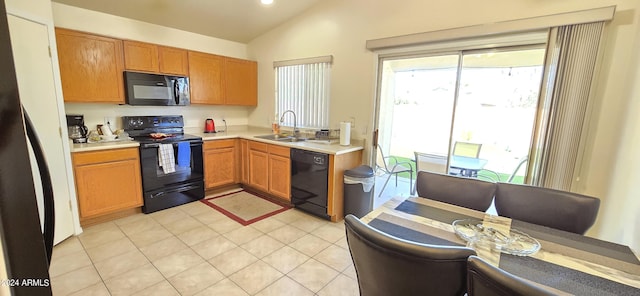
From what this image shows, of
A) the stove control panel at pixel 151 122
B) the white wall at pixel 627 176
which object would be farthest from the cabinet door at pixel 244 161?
the white wall at pixel 627 176

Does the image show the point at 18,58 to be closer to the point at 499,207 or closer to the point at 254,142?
the point at 254,142

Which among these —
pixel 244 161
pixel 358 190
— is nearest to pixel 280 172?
pixel 244 161

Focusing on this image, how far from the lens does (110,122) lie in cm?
345

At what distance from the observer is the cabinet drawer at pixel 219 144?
12.5 feet

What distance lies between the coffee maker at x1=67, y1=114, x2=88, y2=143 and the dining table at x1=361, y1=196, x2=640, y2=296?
3.37 m

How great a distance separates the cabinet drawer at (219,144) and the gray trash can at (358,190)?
1.89 m

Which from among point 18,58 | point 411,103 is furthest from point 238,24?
point 411,103

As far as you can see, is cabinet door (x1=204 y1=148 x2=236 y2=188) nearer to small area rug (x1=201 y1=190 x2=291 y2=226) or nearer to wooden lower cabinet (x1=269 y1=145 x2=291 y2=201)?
small area rug (x1=201 y1=190 x2=291 y2=226)

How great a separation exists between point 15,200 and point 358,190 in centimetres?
281

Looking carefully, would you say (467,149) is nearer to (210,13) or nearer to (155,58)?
(210,13)

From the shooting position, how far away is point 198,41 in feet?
13.6

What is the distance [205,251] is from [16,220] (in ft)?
7.26

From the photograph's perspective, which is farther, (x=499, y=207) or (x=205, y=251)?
(x=205, y=251)

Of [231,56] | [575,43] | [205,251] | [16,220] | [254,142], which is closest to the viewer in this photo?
[16,220]
